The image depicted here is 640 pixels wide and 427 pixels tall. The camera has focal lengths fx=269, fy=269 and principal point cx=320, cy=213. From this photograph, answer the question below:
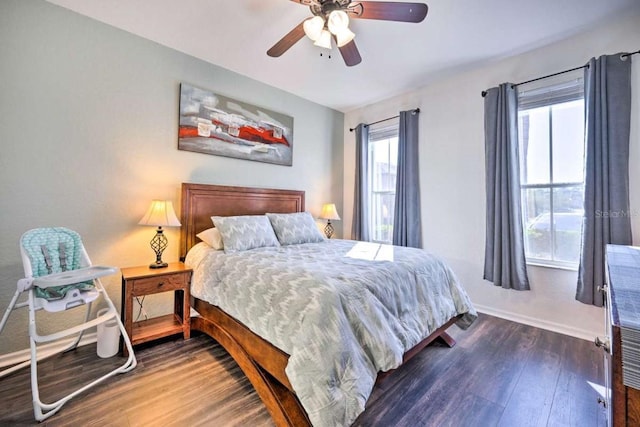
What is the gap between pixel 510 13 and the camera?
2.21m

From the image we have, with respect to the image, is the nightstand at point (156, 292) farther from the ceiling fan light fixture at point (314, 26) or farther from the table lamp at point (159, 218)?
the ceiling fan light fixture at point (314, 26)

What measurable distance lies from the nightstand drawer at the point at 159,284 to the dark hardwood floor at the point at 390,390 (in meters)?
0.48

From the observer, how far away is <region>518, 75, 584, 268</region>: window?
100 inches

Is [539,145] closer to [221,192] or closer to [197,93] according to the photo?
[221,192]

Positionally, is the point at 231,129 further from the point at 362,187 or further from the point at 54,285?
the point at 54,285

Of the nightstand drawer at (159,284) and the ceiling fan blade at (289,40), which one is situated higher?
the ceiling fan blade at (289,40)

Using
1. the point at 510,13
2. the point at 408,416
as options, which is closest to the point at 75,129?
the point at 408,416

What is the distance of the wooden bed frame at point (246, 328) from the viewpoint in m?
1.44

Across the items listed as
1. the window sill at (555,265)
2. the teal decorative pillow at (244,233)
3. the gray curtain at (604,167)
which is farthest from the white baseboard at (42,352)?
the gray curtain at (604,167)

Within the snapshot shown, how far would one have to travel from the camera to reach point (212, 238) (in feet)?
8.63

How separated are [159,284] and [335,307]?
1.68m

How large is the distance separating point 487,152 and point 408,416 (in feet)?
8.73

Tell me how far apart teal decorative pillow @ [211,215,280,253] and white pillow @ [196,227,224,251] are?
0.07m

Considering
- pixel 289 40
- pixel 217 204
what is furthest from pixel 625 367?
pixel 217 204
